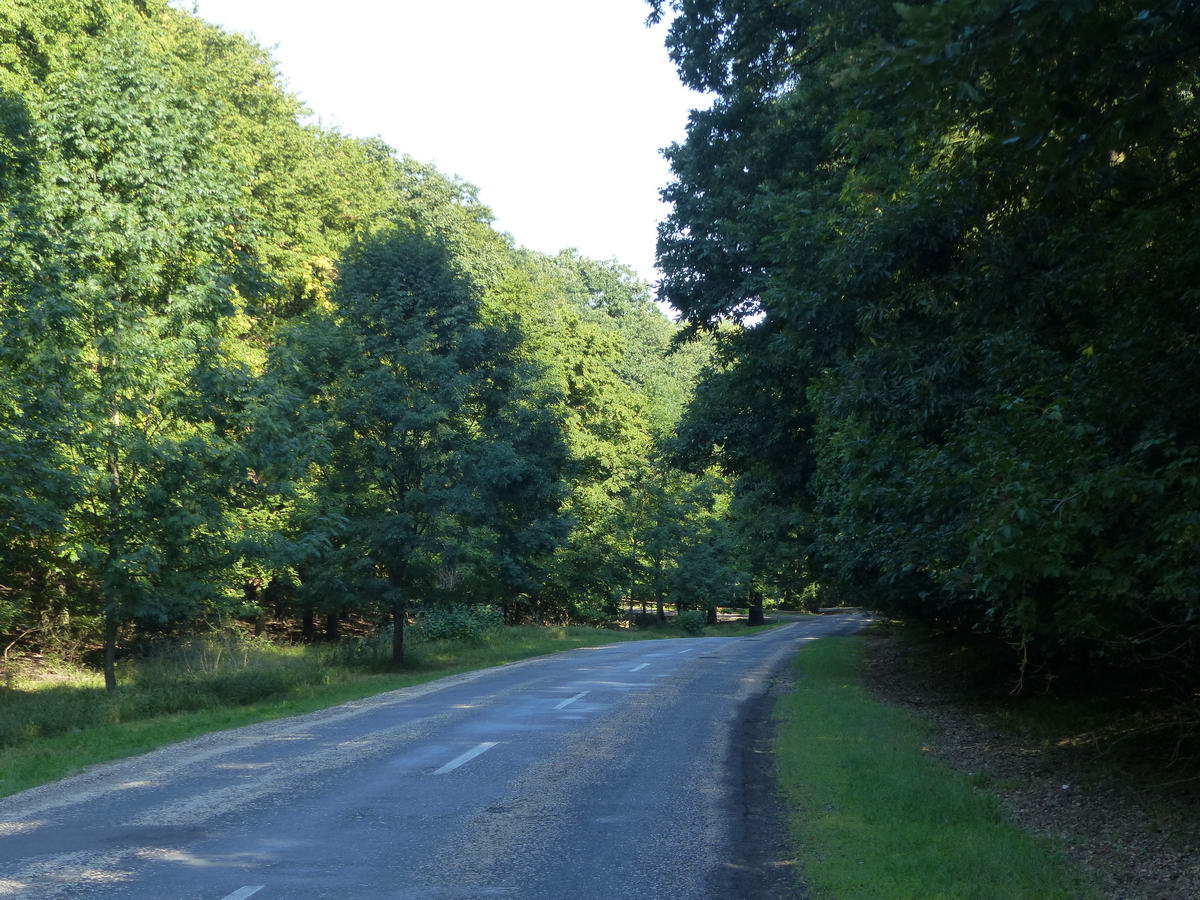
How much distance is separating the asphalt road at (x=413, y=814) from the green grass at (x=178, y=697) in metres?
1.00

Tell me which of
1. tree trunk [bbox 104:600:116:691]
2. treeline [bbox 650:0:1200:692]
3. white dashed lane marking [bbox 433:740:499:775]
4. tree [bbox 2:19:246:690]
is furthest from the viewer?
tree trunk [bbox 104:600:116:691]

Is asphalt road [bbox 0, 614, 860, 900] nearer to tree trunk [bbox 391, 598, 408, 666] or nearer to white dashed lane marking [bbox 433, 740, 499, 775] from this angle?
white dashed lane marking [bbox 433, 740, 499, 775]

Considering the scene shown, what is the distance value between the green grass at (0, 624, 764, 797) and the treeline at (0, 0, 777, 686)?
51.9 inches

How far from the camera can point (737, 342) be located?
20.0 m

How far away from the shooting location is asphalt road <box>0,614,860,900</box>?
6.23m

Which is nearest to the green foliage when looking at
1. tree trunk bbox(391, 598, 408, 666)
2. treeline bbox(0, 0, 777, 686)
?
treeline bbox(0, 0, 777, 686)

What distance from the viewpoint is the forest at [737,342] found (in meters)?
6.67

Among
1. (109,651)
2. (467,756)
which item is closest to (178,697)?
(109,651)

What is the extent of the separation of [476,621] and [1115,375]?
27.0 m

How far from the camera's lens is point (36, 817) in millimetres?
8141

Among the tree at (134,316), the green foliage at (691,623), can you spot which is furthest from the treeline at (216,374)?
the green foliage at (691,623)

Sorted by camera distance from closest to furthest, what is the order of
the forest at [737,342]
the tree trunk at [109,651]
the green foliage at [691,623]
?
the forest at [737,342], the tree trunk at [109,651], the green foliage at [691,623]

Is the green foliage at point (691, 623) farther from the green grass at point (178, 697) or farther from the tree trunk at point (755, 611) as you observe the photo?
the green grass at point (178, 697)

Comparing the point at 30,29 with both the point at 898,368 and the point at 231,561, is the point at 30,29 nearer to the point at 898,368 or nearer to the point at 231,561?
the point at 231,561
